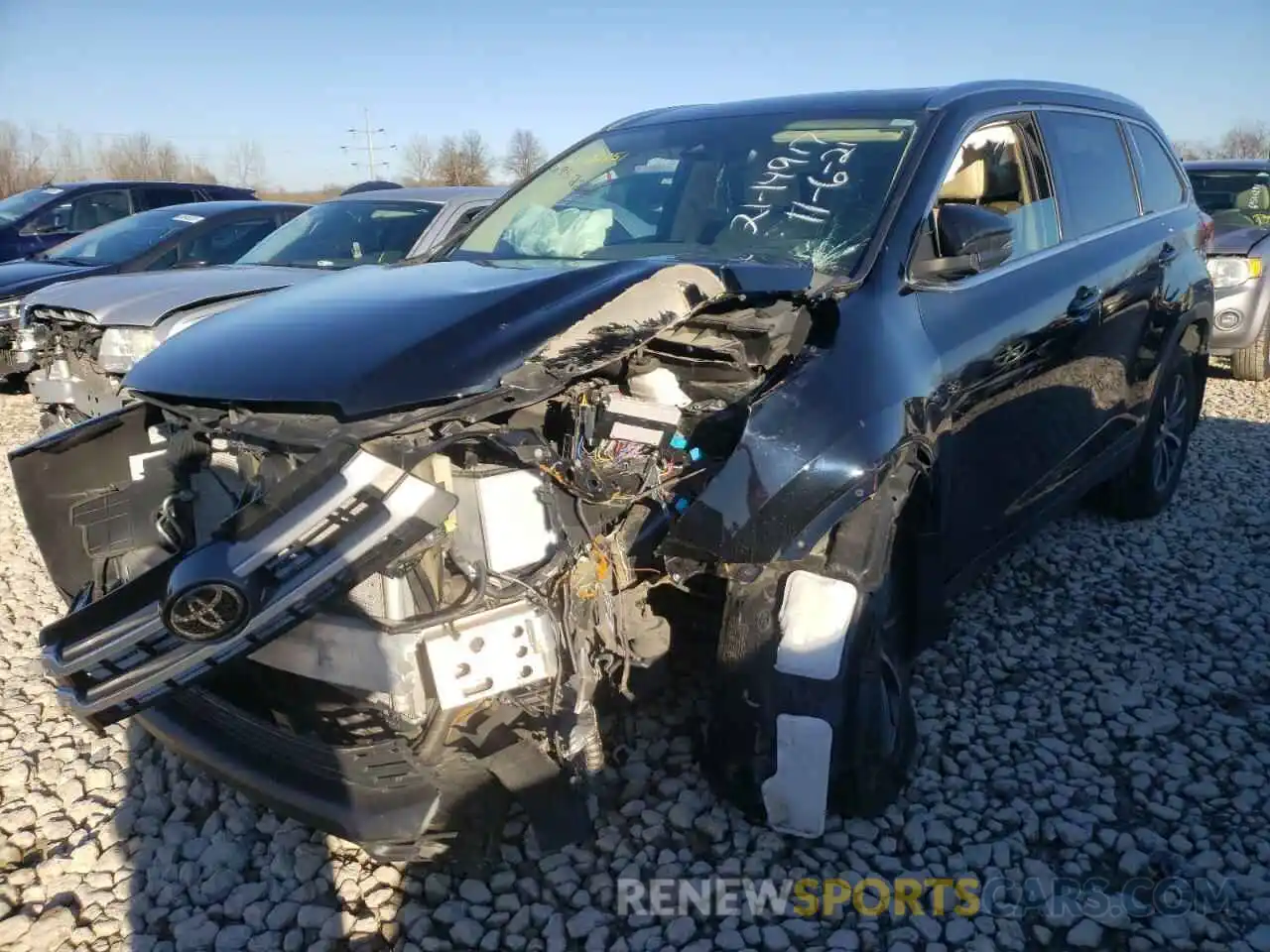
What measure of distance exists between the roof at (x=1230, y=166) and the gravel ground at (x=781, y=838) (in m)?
6.73

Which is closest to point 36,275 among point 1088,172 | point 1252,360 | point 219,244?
point 219,244

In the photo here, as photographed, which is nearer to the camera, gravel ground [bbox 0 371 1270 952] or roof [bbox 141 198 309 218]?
gravel ground [bbox 0 371 1270 952]

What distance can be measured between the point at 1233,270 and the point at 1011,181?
5.48 meters

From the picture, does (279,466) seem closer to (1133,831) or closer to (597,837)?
(597,837)

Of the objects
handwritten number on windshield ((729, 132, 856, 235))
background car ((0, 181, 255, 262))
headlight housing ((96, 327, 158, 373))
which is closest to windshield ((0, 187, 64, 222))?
background car ((0, 181, 255, 262))

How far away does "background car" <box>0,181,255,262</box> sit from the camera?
34.7ft

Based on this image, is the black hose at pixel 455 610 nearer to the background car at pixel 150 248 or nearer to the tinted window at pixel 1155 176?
the tinted window at pixel 1155 176

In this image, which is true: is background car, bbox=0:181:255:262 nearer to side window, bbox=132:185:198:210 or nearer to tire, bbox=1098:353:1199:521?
side window, bbox=132:185:198:210

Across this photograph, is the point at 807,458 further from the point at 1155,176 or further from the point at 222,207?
the point at 222,207

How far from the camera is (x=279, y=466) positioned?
2156mm

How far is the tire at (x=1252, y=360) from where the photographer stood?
8.08 metres

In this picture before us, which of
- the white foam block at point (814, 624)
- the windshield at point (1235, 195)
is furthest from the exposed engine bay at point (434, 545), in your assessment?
the windshield at point (1235, 195)

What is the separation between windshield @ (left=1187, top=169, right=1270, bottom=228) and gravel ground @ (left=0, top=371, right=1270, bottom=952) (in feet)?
20.6

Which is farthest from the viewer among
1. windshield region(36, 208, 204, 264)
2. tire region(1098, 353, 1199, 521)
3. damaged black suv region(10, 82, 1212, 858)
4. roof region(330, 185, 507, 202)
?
windshield region(36, 208, 204, 264)
